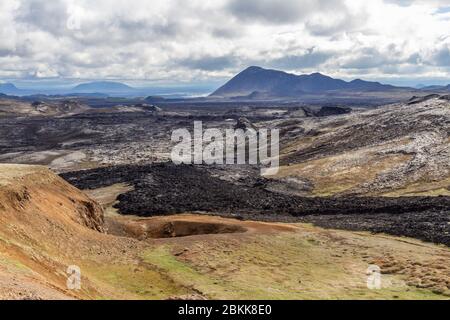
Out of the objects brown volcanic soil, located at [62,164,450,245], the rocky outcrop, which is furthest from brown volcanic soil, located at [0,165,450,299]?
brown volcanic soil, located at [62,164,450,245]

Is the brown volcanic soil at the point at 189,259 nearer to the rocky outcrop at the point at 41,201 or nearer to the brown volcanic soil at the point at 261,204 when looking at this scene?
the rocky outcrop at the point at 41,201

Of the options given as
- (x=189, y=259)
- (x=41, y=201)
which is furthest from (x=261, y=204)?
(x=41, y=201)

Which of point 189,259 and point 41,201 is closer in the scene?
point 189,259

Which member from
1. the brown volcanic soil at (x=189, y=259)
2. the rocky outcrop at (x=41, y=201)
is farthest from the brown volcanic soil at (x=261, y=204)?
the rocky outcrop at (x=41, y=201)

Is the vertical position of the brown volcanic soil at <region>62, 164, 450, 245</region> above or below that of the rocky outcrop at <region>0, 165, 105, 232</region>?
below

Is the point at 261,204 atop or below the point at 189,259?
below

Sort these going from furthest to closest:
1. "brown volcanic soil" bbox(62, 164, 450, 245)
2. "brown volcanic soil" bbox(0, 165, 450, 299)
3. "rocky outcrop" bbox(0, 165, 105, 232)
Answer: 1. "brown volcanic soil" bbox(62, 164, 450, 245)
2. "rocky outcrop" bbox(0, 165, 105, 232)
3. "brown volcanic soil" bbox(0, 165, 450, 299)

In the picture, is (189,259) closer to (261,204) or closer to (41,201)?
(41,201)

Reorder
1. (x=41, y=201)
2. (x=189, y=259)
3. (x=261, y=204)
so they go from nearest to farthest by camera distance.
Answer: (x=189, y=259) < (x=41, y=201) < (x=261, y=204)

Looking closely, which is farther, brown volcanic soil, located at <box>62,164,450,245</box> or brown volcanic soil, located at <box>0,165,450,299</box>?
brown volcanic soil, located at <box>62,164,450,245</box>

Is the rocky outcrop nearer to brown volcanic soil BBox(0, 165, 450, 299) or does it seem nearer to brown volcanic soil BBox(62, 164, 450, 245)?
brown volcanic soil BBox(0, 165, 450, 299)
